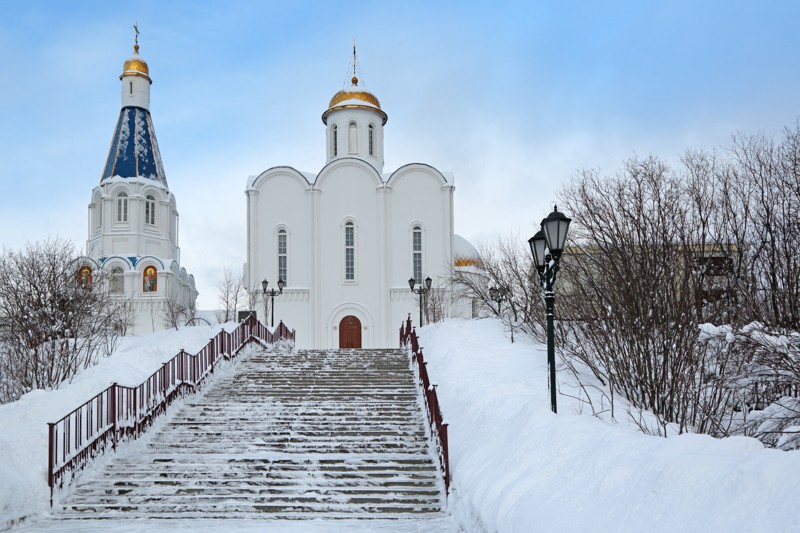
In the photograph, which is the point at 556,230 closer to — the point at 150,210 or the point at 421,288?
the point at 421,288

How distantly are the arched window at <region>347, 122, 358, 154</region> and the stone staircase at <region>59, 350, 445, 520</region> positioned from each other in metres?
25.3

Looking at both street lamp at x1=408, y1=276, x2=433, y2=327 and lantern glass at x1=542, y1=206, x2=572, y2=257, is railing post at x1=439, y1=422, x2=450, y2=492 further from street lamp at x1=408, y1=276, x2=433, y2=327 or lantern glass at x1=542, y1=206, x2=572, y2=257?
street lamp at x1=408, y1=276, x2=433, y2=327

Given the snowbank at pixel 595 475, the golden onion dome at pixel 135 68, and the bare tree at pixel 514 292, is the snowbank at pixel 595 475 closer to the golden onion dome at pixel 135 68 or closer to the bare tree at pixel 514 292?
the bare tree at pixel 514 292

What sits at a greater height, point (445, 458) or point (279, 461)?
point (445, 458)

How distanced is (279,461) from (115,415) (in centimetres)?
276

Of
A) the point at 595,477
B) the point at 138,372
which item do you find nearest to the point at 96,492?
the point at 138,372

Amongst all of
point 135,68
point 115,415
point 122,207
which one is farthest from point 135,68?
point 115,415

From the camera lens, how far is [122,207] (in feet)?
161

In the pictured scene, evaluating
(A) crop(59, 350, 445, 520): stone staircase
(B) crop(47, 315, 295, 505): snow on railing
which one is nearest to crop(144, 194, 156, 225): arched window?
(B) crop(47, 315, 295, 505): snow on railing

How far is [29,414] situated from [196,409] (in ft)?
12.3

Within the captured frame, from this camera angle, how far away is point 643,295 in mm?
12219

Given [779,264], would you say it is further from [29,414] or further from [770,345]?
[29,414]

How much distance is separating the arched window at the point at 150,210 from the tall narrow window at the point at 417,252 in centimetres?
2165

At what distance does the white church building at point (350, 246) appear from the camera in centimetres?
3541
